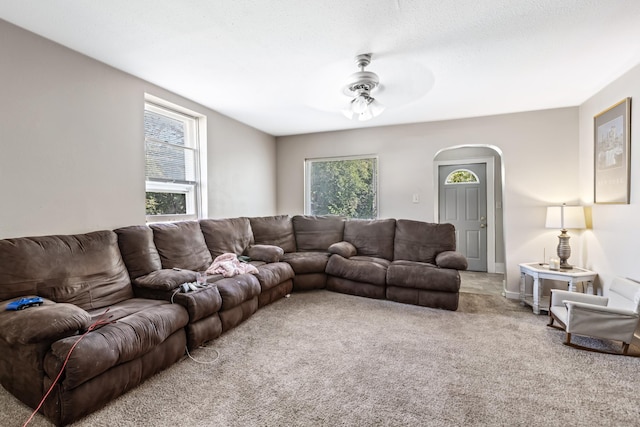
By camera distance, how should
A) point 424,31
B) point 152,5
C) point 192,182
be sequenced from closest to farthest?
point 152,5 → point 424,31 → point 192,182

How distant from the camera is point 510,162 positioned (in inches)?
148

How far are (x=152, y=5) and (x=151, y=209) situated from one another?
79.8 inches

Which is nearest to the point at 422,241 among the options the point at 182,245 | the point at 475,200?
the point at 475,200

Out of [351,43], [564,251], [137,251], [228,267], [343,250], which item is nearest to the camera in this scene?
[351,43]

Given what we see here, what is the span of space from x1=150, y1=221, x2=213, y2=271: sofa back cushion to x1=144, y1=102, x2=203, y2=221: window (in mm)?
417

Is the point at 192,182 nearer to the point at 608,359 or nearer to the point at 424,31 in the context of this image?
the point at 424,31

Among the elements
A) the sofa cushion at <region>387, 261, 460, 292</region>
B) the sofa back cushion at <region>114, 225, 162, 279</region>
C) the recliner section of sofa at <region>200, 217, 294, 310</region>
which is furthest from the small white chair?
the sofa back cushion at <region>114, 225, 162, 279</region>

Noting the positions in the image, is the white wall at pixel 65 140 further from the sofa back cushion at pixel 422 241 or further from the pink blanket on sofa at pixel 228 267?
the sofa back cushion at pixel 422 241

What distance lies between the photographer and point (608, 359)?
2102 mm

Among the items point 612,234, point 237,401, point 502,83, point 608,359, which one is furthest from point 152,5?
point 612,234

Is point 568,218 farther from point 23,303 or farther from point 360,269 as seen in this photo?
point 23,303

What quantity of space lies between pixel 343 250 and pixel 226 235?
1.55 metres

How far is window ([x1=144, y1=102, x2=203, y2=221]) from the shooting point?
311 centimetres

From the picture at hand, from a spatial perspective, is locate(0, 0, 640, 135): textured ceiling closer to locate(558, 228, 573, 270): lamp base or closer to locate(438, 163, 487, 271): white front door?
locate(558, 228, 573, 270): lamp base
